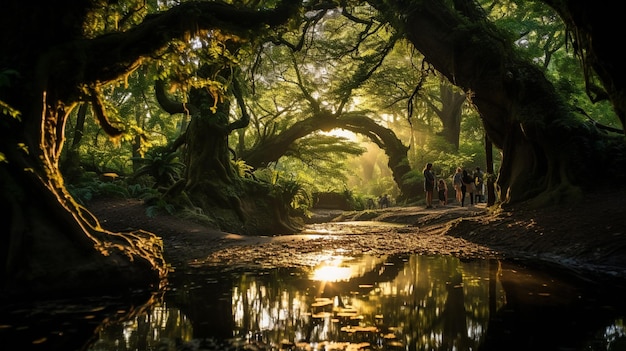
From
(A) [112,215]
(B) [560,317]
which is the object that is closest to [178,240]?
(A) [112,215]

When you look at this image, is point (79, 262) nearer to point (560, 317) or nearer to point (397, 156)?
point (560, 317)

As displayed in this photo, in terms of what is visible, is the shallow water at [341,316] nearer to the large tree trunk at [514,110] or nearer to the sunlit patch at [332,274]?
the sunlit patch at [332,274]

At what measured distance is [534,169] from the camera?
11.4 metres

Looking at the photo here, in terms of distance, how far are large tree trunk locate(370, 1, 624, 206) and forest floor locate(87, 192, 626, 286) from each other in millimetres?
976

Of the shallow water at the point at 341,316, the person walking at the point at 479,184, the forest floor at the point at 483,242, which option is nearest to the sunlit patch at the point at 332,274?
the shallow water at the point at 341,316

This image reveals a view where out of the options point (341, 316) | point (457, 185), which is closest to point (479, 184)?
point (457, 185)

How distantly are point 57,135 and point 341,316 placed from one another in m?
5.52

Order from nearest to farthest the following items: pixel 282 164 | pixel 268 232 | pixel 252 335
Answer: pixel 252 335 → pixel 268 232 → pixel 282 164

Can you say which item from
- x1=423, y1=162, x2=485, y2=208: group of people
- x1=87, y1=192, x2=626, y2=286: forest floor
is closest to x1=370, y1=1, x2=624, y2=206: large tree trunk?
x1=87, y1=192, x2=626, y2=286: forest floor

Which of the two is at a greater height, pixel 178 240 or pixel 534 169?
pixel 534 169

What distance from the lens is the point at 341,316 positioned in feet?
14.0

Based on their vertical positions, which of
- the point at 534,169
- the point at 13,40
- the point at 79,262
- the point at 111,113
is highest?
the point at 13,40

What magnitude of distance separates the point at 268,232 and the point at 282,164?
44.3m

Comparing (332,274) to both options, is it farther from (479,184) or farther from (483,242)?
(479,184)
